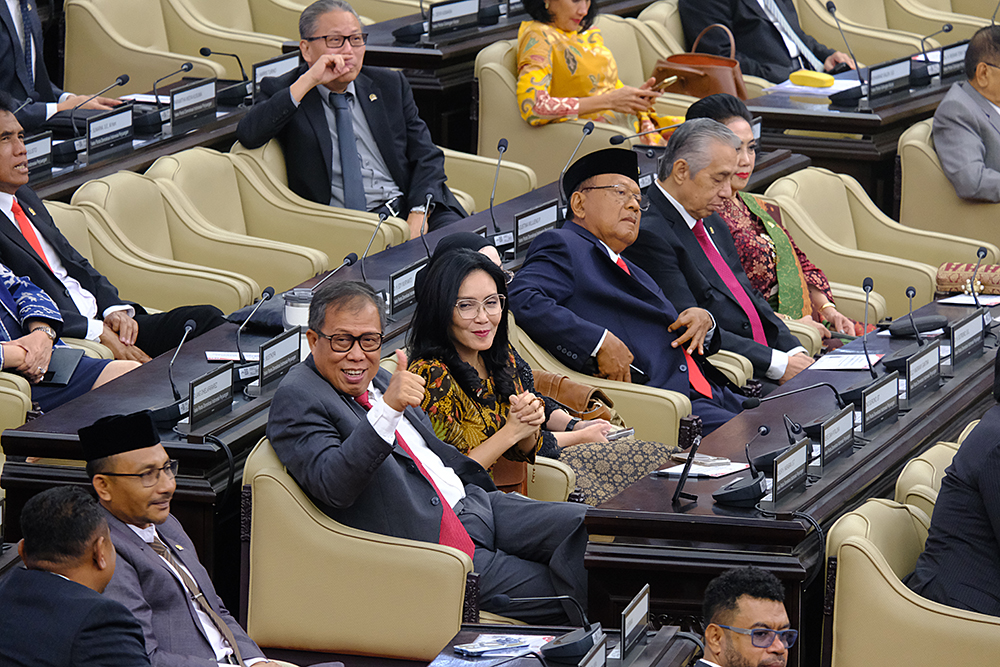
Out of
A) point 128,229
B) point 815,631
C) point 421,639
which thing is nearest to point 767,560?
point 815,631

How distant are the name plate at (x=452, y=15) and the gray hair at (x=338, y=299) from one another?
11.1 ft

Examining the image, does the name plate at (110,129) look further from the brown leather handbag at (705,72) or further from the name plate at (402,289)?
the brown leather handbag at (705,72)

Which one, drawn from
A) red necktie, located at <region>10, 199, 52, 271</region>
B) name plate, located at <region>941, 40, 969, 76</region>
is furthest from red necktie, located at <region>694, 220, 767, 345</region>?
name plate, located at <region>941, 40, 969, 76</region>

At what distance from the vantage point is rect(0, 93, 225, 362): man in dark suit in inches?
158

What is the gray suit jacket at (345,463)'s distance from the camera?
2.78 metres

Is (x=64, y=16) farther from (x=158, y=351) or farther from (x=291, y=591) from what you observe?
(x=291, y=591)

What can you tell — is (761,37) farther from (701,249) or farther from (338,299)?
(338,299)

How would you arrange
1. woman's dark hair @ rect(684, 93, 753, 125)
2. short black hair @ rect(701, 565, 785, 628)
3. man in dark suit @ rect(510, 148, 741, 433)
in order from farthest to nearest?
1. woman's dark hair @ rect(684, 93, 753, 125)
2. man in dark suit @ rect(510, 148, 741, 433)
3. short black hair @ rect(701, 565, 785, 628)

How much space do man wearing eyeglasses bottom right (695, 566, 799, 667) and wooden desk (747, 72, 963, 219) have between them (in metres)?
3.67

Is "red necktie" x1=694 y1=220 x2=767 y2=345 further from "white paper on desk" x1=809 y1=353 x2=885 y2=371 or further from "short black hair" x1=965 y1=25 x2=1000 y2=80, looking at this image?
"short black hair" x1=965 y1=25 x2=1000 y2=80

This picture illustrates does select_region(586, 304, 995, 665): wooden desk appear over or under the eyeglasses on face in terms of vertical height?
under

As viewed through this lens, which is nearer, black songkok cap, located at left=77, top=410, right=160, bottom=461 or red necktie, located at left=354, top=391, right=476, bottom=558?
black songkok cap, located at left=77, top=410, right=160, bottom=461

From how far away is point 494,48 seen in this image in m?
5.79

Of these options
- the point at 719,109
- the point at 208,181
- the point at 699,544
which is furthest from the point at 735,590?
the point at 208,181
